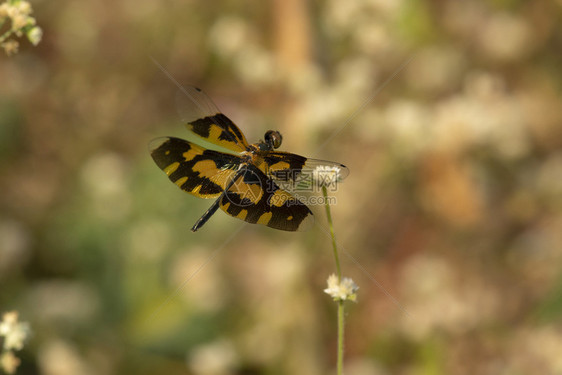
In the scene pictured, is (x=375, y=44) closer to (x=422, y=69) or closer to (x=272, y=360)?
(x=422, y=69)

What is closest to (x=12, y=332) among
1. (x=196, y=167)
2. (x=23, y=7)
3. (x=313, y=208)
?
(x=196, y=167)

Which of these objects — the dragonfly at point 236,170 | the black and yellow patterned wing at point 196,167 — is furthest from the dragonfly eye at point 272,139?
the black and yellow patterned wing at point 196,167

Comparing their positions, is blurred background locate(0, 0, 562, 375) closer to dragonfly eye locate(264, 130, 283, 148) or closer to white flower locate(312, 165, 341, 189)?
dragonfly eye locate(264, 130, 283, 148)

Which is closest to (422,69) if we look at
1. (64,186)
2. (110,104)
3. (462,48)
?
(462,48)

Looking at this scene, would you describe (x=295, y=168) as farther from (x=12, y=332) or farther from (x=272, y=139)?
(x=12, y=332)

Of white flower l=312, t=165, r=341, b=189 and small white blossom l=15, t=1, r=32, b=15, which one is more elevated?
small white blossom l=15, t=1, r=32, b=15

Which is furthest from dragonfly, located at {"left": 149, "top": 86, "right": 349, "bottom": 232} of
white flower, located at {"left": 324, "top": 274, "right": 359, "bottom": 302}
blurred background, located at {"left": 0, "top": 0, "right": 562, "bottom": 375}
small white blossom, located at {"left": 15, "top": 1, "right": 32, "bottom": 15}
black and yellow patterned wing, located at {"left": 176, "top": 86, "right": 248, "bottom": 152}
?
blurred background, located at {"left": 0, "top": 0, "right": 562, "bottom": 375}
